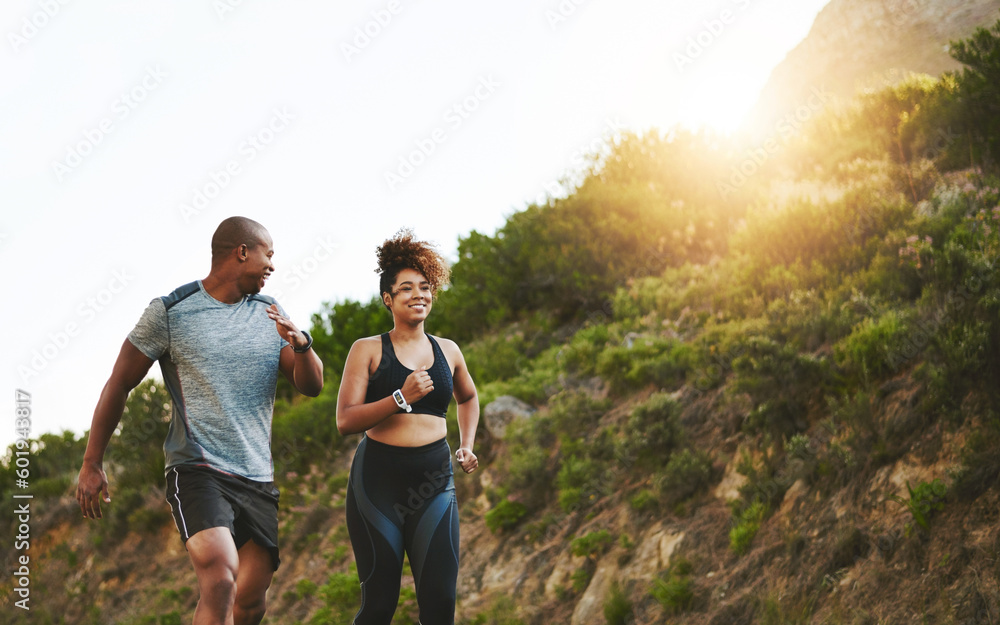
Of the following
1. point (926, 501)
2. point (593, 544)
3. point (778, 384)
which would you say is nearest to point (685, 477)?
point (593, 544)

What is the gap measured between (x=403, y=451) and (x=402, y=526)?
14.5 inches

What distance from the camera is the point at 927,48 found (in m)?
21.2

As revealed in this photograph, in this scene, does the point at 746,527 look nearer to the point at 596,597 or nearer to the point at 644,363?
the point at 596,597

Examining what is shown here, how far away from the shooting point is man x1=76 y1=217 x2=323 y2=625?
3193 millimetres

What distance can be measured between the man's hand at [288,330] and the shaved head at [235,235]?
371 millimetres

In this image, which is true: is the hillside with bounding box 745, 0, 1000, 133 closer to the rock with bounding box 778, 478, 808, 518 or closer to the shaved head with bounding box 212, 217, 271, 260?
the rock with bounding box 778, 478, 808, 518

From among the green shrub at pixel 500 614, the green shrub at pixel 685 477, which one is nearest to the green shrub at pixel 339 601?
the green shrub at pixel 500 614

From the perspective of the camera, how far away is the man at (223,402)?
10.5ft

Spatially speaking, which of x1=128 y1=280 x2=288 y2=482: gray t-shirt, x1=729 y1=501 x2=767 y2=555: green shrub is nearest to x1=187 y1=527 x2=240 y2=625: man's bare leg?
x1=128 y1=280 x2=288 y2=482: gray t-shirt

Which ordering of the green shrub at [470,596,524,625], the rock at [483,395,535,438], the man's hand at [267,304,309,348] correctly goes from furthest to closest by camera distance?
the rock at [483,395,535,438], the green shrub at [470,596,524,625], the man's hand at [267,304,309,348]

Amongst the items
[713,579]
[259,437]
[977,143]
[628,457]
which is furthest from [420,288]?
[977,143]

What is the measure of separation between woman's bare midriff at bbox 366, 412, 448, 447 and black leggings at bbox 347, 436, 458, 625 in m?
0.03

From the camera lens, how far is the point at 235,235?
3.63m

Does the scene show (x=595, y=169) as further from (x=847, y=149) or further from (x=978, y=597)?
(x=978, y=597)
